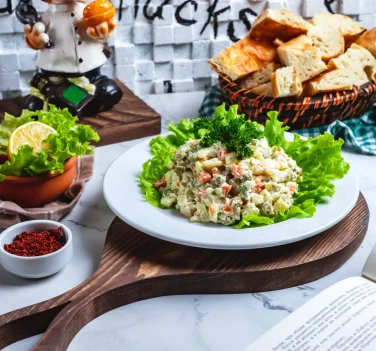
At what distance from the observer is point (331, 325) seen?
1.03m

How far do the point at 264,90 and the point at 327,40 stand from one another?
322 millimetres

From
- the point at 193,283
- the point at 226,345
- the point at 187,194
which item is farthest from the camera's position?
the point at 187,194

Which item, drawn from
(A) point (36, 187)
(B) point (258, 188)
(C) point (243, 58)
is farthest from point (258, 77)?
(A) point (36, 187)

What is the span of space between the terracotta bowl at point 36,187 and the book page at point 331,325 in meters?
0.69

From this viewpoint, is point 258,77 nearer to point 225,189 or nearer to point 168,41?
point 168,41

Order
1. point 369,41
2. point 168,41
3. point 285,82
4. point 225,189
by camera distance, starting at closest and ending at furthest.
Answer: point 225,189 → point 285,82 → point 369,41 → point 168,41

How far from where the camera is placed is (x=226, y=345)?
1.08 m

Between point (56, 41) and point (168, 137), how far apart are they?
51 cm

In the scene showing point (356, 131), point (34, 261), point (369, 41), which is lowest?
point (356, 131)

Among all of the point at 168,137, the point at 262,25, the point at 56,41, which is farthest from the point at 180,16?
the point at 168,137

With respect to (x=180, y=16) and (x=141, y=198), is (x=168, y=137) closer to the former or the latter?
(x=141, y=198)

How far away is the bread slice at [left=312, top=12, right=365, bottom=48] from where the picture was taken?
206 cm

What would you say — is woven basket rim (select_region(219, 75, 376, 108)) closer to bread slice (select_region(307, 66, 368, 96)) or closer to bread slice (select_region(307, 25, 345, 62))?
bread slice (select_region(307, 66, 368, 96))

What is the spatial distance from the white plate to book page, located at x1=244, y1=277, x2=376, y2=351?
156 mm
